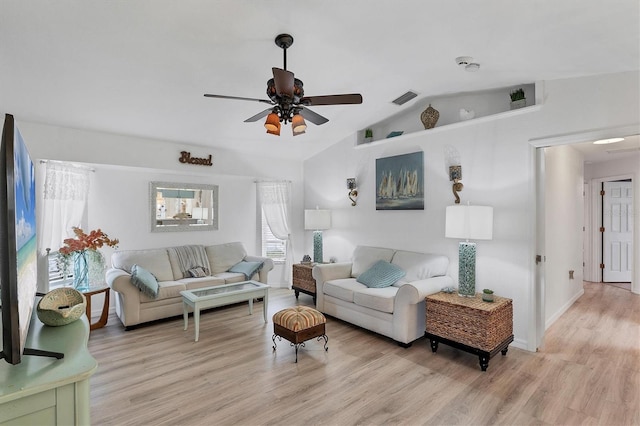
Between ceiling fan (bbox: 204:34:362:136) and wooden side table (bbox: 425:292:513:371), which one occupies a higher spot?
ceiling fan (bbox: 204:34:362:136)

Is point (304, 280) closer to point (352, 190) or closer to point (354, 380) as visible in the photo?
point (352, 190)

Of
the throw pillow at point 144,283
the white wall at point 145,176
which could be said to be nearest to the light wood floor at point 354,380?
the throw pillow at point 144,283

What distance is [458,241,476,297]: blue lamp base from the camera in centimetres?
335

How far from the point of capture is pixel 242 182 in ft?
19.4

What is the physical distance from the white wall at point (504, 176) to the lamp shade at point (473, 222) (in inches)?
16.4

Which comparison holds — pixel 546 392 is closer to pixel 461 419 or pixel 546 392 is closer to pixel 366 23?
pixel 461 419

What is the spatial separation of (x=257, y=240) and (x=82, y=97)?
3.48 meters

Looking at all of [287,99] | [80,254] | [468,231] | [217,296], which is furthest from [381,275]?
[80,254]

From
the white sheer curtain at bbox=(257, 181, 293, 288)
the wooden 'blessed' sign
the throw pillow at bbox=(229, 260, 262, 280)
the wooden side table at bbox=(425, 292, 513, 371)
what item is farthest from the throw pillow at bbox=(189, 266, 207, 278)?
the wooden side table at bbox=(425, 292, 513, 371)

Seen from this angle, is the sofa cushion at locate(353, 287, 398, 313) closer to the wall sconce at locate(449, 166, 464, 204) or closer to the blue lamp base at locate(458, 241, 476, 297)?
the blue lamp base at locate(458, 241, 476, 297)

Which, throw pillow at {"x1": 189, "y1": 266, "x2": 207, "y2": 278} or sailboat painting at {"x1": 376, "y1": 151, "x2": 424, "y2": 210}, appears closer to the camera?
sailboat painting at {"x1": 376, "y1": 151, "x2": 424, "y2": 210}

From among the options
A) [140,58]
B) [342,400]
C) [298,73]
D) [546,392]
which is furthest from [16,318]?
[546,392]

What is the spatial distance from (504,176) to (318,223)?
283 centimetres

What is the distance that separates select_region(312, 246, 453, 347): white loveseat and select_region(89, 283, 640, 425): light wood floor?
7.7 inches
